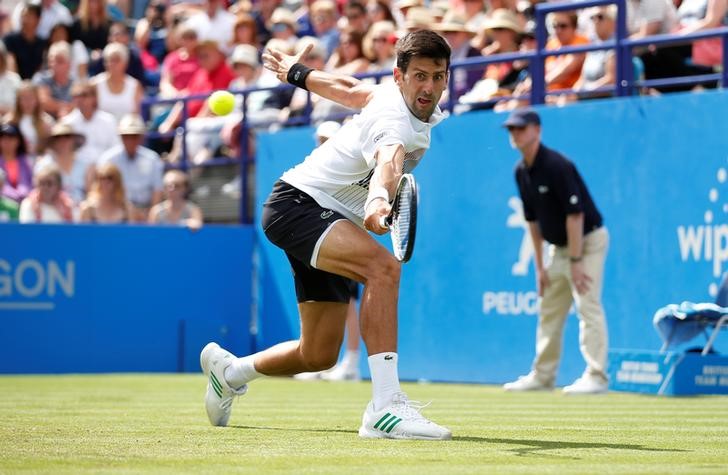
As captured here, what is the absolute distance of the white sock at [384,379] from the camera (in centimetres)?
701

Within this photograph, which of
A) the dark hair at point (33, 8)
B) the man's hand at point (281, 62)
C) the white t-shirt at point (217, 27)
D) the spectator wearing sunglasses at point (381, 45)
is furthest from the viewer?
the dark hair at point (33, 8)

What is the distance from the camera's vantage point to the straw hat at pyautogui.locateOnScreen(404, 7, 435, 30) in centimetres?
1522

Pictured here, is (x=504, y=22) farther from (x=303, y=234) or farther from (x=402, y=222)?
(x=402, y=222)

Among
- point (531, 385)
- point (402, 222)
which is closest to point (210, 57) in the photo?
point (531, 385)

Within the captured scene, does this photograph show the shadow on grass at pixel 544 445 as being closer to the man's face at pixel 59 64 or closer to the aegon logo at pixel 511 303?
the aegon logo at pixel 511 303

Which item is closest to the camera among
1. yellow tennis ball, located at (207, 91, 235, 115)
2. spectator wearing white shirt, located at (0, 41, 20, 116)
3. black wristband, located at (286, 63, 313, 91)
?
black wristband, located at (286, 63, 313, 91)

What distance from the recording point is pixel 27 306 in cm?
1524

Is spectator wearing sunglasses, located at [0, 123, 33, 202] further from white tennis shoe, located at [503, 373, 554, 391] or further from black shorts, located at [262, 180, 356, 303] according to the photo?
black shorts, located at [262, 180, 356, 303]

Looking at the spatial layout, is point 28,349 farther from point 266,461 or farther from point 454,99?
point 266,461

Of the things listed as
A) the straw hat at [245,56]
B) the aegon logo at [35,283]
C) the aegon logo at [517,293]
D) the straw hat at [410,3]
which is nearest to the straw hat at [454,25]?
the straw hat at [410,3]

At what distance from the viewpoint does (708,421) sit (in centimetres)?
846

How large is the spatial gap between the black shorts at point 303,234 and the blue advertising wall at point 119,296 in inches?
321

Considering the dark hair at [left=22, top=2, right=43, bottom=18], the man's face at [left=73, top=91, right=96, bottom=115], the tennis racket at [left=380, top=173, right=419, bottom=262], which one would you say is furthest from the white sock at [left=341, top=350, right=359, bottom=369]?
the dark hair at [left=22, top=2, right=43, bottom=18]

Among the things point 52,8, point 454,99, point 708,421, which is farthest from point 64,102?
point 708,421
